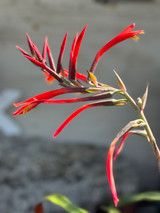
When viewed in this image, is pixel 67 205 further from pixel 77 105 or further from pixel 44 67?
pixel 77 105

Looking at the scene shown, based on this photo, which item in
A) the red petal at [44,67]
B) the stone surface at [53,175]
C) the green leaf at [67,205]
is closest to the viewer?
the red petal at [44,67]

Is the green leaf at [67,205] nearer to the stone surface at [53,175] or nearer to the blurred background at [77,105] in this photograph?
the stone surface at [53,175]

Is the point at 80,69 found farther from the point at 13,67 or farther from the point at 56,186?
the point at 56,186

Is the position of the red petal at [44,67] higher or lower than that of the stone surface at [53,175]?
higher

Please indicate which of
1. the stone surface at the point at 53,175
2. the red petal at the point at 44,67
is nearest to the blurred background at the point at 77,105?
the stone surface at the point at 53,175

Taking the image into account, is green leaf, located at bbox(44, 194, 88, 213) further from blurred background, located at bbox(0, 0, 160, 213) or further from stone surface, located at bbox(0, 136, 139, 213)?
blurred background, located at bbox(0, 0, 160, 213)

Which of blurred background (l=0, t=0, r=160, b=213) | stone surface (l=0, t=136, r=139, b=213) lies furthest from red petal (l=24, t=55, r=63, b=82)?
blurred background (l=0, t=0, r=160, b=213)

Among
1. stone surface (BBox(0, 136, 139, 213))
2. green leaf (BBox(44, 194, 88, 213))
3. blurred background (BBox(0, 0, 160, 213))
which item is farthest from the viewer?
blurred background (BBox(0, 0, 160, 213))

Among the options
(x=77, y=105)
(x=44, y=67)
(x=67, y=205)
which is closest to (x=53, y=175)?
(x=77, y=105)
